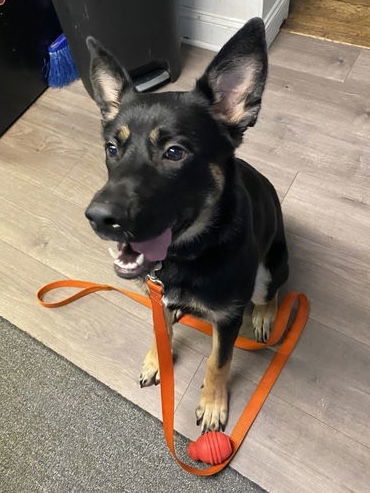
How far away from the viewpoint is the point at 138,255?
4.09 ft

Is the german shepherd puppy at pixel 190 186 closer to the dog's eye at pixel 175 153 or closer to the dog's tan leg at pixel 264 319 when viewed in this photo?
the dog's eye at pixel 175 153

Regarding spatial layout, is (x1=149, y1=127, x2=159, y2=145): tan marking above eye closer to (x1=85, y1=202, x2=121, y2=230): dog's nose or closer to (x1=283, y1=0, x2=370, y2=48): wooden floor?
(x1=85, y1=202, x2=121, y2=230): dog's nose

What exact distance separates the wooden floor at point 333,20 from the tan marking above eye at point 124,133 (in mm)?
2186

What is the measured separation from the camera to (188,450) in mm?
1667

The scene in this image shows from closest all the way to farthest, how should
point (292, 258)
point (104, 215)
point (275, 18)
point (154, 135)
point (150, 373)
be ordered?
1. point (104, 215)
2. point (154, 135)
3. point (150, 373)
4. point (292, 258)
5. point (275, 18)

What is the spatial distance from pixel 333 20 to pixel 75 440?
2.84m

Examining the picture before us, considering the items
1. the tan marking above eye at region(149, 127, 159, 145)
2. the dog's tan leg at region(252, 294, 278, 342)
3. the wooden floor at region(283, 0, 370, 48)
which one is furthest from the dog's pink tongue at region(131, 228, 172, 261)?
the wooden floor at region(283, 0, 370, 48)

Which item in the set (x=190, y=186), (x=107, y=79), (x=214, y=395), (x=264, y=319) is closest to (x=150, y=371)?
(x=214, y=395)

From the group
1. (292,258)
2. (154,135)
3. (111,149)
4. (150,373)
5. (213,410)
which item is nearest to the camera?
(154,135)

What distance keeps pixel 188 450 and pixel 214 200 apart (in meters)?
0.92

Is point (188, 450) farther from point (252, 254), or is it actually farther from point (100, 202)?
point (100, 202)

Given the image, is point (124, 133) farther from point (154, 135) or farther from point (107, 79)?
point (107, 79)

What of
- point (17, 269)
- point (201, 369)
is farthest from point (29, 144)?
point (201, 369)

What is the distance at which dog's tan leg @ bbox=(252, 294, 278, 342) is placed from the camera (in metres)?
1.87
